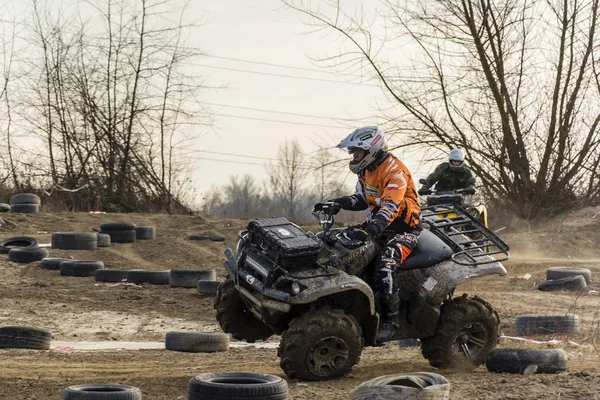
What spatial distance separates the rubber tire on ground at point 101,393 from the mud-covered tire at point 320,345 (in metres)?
1.46

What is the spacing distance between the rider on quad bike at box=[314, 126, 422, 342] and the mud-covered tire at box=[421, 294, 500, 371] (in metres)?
0.51

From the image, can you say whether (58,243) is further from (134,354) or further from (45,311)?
(134,354)

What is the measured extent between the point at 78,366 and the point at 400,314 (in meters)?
3.18

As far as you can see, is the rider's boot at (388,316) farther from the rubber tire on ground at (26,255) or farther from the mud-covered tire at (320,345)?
the rubber tire on ground at (26,255)

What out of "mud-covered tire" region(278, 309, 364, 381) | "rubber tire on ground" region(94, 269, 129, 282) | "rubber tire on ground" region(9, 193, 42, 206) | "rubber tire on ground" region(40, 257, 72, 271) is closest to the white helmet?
"mud-covered tire" region(278, 309, 364, 381)

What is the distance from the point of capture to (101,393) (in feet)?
22.8

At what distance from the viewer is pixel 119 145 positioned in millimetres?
34062

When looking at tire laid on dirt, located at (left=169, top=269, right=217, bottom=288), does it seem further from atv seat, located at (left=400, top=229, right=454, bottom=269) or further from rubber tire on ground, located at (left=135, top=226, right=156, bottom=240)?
atv seat, located at (left=400, top=229, right=454, bottom=269)

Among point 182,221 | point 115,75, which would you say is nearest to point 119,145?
point 115,75

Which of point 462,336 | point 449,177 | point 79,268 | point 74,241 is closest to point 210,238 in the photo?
point 74,241

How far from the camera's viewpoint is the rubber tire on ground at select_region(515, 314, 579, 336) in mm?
11922

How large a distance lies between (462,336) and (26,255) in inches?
520

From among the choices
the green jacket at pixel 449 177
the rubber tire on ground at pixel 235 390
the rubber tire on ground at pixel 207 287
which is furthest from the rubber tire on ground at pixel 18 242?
the rubber tire on ground at pixel 235 390

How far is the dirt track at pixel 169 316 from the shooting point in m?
8.21
